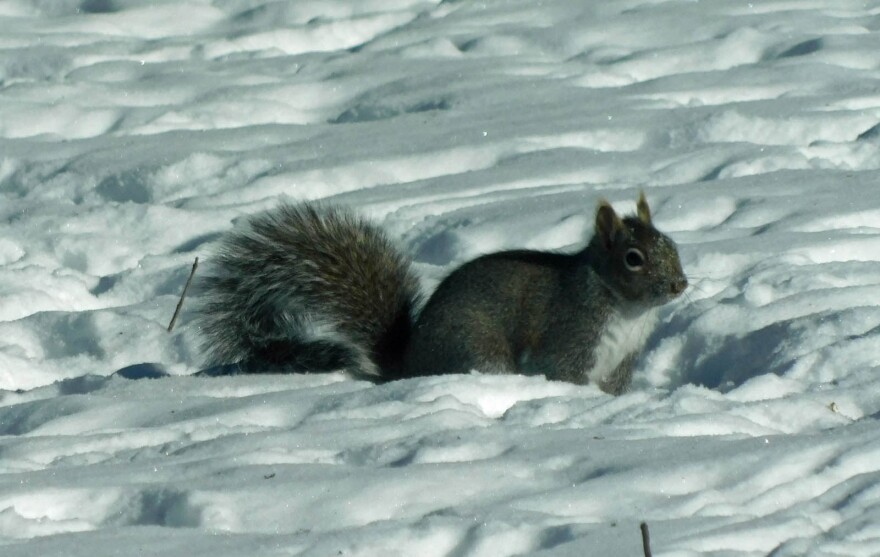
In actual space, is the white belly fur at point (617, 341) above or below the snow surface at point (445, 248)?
below

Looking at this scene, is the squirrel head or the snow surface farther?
the squirrel head

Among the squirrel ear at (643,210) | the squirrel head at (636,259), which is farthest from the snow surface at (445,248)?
the squirrel ear at (643,210)

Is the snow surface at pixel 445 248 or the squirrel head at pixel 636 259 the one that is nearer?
the snow surface at pixel 445 248

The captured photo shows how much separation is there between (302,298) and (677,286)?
3.63ft

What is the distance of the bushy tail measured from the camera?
14.0 feet

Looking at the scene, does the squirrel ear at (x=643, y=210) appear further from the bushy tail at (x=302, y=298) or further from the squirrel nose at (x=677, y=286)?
the bushy tail at (x=302, y=298)

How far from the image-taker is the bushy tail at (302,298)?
4.27m

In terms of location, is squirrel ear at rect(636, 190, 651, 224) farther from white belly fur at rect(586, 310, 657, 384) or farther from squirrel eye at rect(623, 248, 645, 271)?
white belly fur at rect(586, 310, 657, 384)

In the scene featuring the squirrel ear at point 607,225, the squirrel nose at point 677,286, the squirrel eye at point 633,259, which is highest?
the squirrel ear at point 607,225

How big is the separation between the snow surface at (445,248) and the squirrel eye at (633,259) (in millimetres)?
264

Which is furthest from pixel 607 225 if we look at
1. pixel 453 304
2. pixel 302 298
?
pixel 302 298

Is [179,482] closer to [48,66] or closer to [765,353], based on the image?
[765,353]

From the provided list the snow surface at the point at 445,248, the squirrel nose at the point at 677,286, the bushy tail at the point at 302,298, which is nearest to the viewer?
the snow surface at the point at 445,248

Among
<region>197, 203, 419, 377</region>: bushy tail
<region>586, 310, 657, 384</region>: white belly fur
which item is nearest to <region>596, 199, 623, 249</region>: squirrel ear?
<region>586, 310, 657, 384</region>: white belly fur
